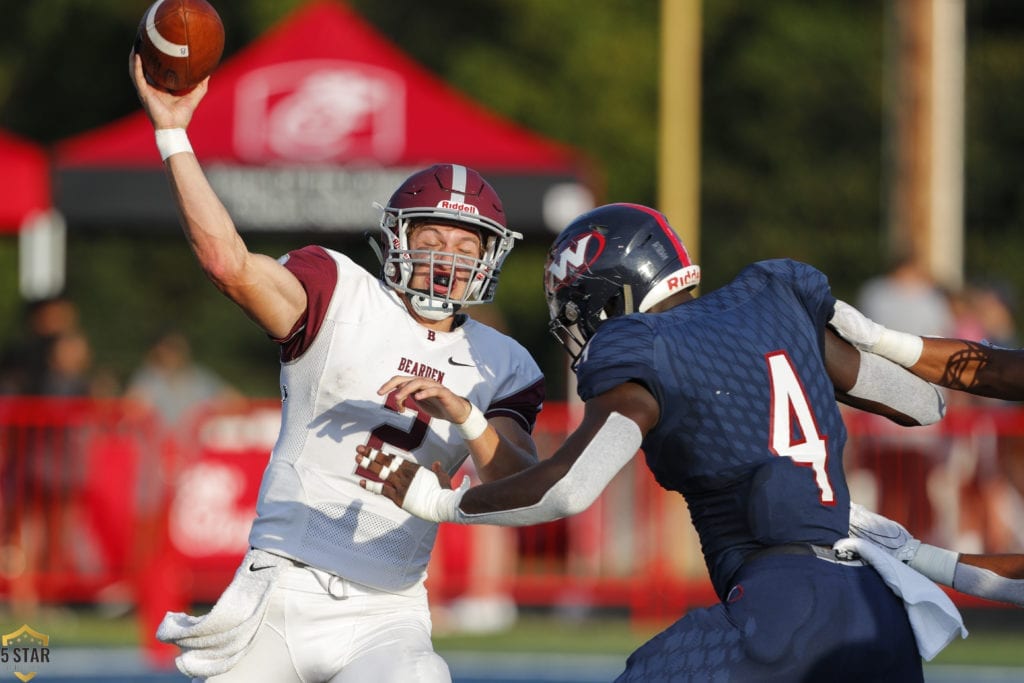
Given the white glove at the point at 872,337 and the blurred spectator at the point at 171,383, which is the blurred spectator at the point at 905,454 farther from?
the white glove at the point at 872,337

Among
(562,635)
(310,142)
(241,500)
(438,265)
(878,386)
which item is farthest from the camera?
(310,142)

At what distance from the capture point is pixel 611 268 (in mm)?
4312

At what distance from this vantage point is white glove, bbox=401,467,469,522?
4207 mm

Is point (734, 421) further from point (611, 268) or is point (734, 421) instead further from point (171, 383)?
point (171, 383)

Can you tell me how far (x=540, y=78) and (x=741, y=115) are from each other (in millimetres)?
3691

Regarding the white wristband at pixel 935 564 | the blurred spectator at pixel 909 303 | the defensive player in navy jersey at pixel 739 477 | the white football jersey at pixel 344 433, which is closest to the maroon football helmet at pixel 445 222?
the white football jersey at pixel 344 433

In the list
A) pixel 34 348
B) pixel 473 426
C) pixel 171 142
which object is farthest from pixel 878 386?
pixel 34 348

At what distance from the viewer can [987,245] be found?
26.5 meters

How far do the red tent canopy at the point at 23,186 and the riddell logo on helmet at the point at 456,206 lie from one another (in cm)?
996

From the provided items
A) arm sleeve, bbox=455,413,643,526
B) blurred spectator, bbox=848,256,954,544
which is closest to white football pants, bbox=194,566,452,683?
arm sleeve, bbox=455,413,643,526

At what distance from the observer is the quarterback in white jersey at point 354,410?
14.5 feet

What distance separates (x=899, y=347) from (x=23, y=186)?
11.0 metres

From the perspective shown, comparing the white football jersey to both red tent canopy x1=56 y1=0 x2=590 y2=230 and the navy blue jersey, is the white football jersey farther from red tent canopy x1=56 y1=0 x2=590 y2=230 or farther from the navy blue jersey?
red tent canopy x1=56 y1=0 x2=590 y2=230

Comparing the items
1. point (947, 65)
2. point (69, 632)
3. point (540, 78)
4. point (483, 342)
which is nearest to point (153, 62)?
point (483, 342)
